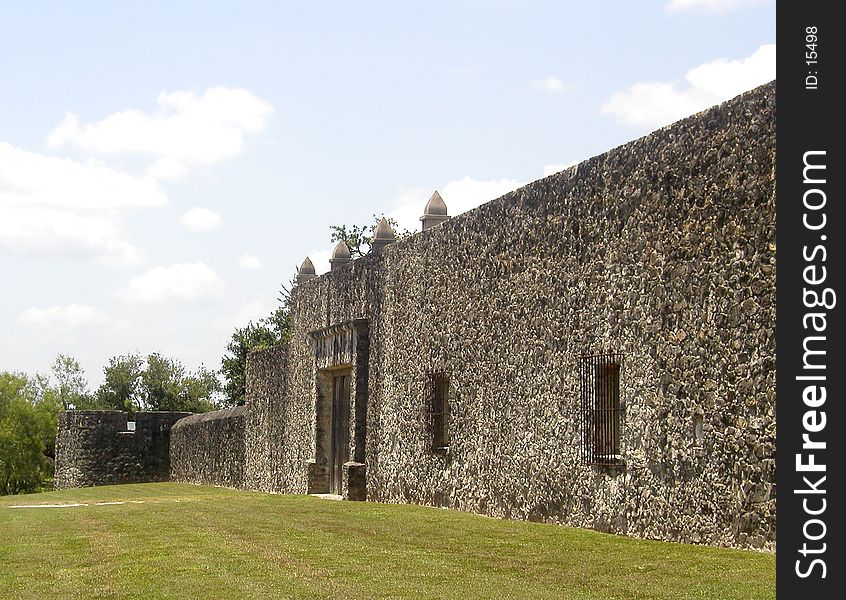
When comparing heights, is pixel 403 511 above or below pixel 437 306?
below

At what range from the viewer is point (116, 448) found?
38.7 metres

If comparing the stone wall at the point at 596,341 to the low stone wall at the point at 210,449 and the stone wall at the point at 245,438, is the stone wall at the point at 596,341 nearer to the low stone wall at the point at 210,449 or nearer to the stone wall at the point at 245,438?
the stone wall at the point at 245,438

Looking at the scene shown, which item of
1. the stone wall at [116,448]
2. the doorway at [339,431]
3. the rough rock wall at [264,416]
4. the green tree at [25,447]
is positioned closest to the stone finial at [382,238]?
the doorway at [339,431]

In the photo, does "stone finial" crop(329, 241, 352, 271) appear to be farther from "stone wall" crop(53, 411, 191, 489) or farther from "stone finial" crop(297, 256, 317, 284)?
"stone wall" crop(53, 411, 191, 489)

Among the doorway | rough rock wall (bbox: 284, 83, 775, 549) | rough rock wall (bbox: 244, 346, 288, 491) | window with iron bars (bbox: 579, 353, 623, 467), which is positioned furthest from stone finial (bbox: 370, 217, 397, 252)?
window with iron bars (bbox: 579, 353, 623, 467)

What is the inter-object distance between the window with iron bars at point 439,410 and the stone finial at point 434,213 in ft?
8.76

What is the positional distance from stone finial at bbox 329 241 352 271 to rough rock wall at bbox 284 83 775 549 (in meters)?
4.76

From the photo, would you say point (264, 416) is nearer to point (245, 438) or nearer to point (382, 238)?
point (245, 438)

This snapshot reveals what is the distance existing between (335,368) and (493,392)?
317 inches

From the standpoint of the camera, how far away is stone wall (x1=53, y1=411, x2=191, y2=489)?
38500 millimetres

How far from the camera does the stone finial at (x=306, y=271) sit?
28109mm
